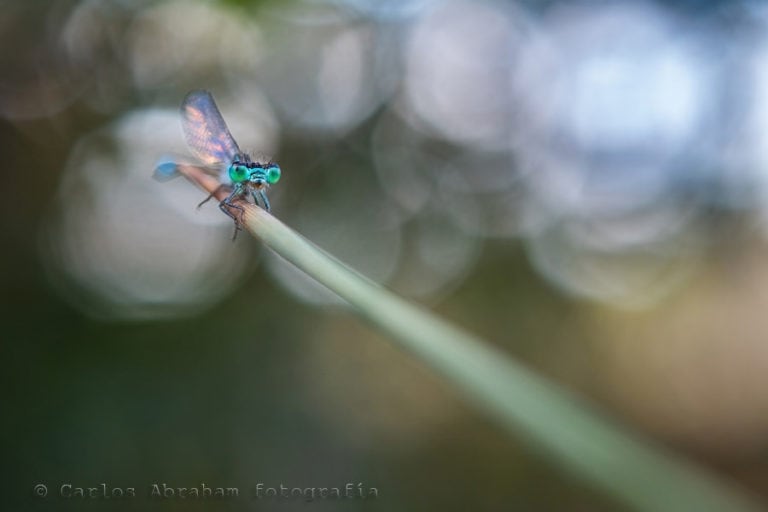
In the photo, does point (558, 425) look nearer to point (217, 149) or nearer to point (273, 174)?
point (273, 174)

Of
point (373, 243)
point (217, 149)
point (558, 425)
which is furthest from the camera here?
point (373, 243)

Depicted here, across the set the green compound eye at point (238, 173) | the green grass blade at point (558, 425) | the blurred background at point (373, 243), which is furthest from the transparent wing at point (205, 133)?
the blurred background at point (373, 243)

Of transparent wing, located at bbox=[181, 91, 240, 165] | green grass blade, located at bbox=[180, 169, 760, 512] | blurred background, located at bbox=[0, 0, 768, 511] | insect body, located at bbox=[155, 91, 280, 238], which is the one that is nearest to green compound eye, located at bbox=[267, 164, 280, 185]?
insect body, located at bbox=[155, 91, 280, 238]

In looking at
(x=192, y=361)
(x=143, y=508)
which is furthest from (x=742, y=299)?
(x=143, y=508)

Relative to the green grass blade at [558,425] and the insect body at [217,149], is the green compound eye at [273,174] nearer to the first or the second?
the insect body at [217,149]

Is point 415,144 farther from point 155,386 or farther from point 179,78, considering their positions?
point 155,386

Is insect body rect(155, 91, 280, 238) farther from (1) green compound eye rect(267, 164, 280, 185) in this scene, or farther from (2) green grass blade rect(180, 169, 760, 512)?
(2) green grass blade rect(180, 169, 760, 512)

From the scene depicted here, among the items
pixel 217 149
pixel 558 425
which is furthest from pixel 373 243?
pixel 558 425
